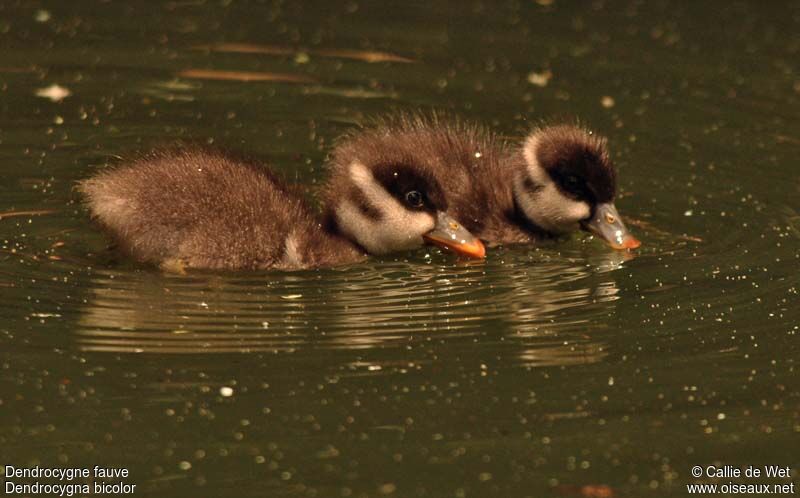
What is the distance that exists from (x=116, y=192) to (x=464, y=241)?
117cm

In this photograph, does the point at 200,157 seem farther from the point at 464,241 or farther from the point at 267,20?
the point at 267,20

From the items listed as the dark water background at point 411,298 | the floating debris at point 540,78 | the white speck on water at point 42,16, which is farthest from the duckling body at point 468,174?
the white speck on water at point 42,16

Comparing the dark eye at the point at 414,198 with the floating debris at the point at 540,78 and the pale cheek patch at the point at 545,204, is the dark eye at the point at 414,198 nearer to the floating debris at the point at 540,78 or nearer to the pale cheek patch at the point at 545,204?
the pale cheek patch at the point at 545,204

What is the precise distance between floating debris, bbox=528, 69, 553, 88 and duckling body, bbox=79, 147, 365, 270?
2.48 meters

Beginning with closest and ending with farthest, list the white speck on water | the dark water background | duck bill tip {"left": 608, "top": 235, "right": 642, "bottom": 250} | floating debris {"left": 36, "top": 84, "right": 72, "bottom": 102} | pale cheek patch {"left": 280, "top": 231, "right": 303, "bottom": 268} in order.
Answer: the dark water background → pale cheek patch {"left": 280, "top": 231, "right": 303, "bottom": 268} → duck bill tip {"left": 608, "top": 235, "right": 642, "bottom": 250} → floating debris {"left": 36, "top": 84, "right": 72, "bottom": 102} → the white speck on water

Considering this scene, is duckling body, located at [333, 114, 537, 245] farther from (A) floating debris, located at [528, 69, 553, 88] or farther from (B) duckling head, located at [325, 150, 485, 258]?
(A) floating debris, located at [528, 69, 553, 88]

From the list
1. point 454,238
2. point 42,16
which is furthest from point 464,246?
point 42,16

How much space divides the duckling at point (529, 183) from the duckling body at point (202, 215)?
0.58 m

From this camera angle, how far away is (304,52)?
8133mm

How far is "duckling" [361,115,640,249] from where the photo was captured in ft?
19.2

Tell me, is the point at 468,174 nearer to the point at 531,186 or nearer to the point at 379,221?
the point at 531,186

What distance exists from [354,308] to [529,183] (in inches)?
47.7

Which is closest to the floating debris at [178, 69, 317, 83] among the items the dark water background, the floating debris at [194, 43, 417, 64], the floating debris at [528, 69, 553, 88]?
the dark water background

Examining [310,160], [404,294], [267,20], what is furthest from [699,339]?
[267,20]
